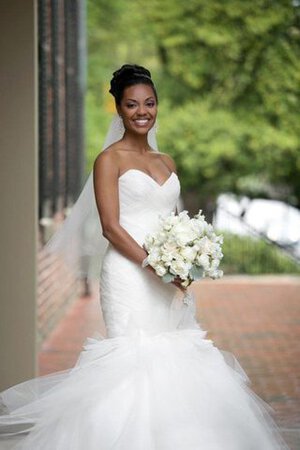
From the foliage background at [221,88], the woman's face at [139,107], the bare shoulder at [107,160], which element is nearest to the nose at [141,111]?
the woman's face at [139,107]

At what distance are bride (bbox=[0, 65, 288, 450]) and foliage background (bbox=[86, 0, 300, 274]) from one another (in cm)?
1698

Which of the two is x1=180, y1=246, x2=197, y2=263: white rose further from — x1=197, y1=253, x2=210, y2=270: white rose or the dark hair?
the dark hair

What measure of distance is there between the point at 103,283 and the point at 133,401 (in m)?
0.62

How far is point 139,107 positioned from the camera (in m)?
5.59

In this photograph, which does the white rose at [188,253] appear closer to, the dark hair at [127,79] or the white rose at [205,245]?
the white rose at [205,245]

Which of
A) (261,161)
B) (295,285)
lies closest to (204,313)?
(295,285)

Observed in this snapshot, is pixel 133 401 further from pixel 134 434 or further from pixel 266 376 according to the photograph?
pixel 266 376

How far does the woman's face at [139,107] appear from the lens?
559 centimetres

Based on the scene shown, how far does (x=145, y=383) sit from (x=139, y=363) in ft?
0.34

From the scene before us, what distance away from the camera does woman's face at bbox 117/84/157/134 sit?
18.3ft

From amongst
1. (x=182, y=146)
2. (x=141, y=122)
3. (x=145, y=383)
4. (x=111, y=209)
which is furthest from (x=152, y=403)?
(x=182, y=146)

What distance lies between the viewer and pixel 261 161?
24.4 meters

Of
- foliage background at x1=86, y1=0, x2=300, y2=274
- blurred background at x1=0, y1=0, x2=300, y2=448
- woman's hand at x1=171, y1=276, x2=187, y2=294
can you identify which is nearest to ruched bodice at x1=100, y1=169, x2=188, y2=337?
woman's hand at x1=171, y1=276, x2=187, y2=294

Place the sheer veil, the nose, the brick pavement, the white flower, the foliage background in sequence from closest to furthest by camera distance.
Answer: the white flower, the nose, the sheer veil, the brick pavement, the foliage background
